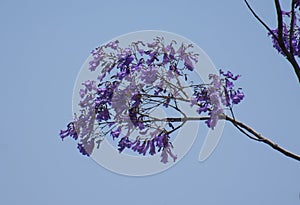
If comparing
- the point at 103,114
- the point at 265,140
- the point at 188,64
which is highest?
the point at 188,64

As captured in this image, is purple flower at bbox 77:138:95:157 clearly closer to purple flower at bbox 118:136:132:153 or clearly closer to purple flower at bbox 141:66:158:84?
purple flower at bbox 118:136:132:153

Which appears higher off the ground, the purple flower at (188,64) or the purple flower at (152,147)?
the purple flower at (188,64)

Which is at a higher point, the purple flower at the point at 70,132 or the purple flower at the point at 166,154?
the purple flower at the point at 70,132

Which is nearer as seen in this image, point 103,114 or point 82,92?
point 103,114

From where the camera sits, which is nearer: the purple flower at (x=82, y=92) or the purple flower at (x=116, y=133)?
the purple flower at (x=116, y=133)

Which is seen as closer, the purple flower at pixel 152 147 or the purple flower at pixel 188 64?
the purple flower at pixel 152 147

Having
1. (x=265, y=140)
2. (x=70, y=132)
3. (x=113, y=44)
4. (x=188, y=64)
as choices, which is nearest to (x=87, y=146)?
(x=70, y=132)

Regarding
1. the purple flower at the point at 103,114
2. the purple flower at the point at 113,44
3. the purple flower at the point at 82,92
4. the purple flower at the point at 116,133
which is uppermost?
the purple flower at the point at 113,44

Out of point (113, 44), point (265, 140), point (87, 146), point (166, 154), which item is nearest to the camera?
point (265, 140)

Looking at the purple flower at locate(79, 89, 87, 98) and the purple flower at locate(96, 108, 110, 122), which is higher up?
the purple flower at locate(79, 89, 87, 98)

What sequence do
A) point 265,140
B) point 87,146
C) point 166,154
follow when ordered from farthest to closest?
point 87,146, point 166,154, point 265,140

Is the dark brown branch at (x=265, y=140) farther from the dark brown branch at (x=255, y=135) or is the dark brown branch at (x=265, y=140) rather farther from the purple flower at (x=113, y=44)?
the purple flower at (x=113, y=44)

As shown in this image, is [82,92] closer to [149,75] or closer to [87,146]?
[87,146]

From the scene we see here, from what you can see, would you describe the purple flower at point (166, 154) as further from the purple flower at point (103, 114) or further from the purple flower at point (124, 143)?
the purple flower at point (103, 114)
